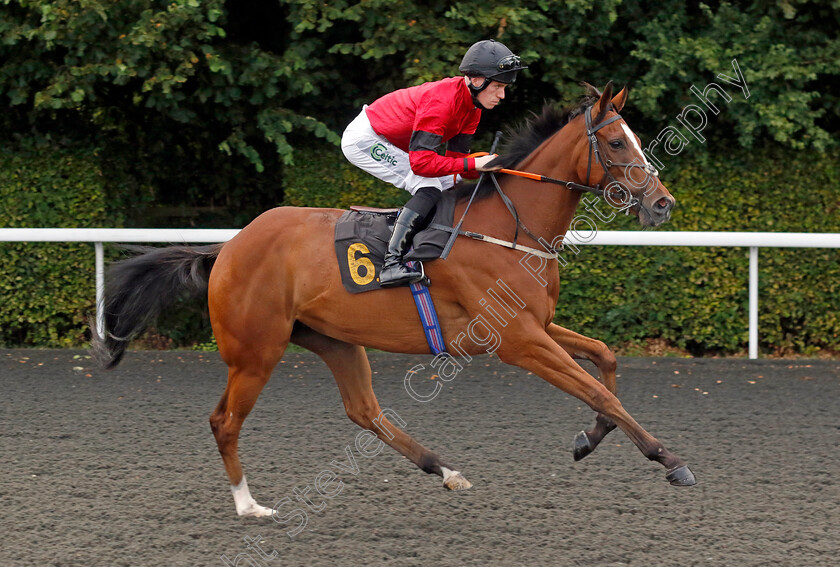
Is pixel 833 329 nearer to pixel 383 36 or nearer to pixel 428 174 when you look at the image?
pixel 383 36

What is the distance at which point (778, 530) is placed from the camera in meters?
3.71

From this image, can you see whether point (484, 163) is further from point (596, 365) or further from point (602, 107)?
point (596, 365)

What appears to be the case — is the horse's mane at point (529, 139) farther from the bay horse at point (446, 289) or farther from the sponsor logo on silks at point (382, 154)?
the sponsor logo on silks at point (382, 154)

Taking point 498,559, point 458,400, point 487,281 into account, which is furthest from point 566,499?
point 458,400

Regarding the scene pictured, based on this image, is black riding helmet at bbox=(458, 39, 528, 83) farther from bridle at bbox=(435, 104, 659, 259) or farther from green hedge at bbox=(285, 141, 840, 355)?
green hedge at bbox=(285, 141, 840, 355)

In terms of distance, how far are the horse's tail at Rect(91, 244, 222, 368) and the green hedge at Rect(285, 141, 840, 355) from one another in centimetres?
374

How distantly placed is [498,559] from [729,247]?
4766mm

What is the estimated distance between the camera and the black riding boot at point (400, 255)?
4.18 meters

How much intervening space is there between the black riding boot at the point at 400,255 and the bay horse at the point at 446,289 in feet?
0.26

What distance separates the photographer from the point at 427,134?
409 centimetres

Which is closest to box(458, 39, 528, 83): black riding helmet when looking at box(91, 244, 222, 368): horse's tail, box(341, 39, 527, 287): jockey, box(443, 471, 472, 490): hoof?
box(341, 39, 527, 287): jockey

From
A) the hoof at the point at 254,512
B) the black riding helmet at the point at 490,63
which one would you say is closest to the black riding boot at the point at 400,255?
the black riding helmet at the point at 490,63

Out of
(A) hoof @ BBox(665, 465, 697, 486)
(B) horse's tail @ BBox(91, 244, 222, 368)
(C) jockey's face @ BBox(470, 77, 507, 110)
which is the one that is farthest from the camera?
(B) horse's tail @ BBox(91, 244, 222, 368)

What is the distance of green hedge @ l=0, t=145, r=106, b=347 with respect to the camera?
25.8 ft
